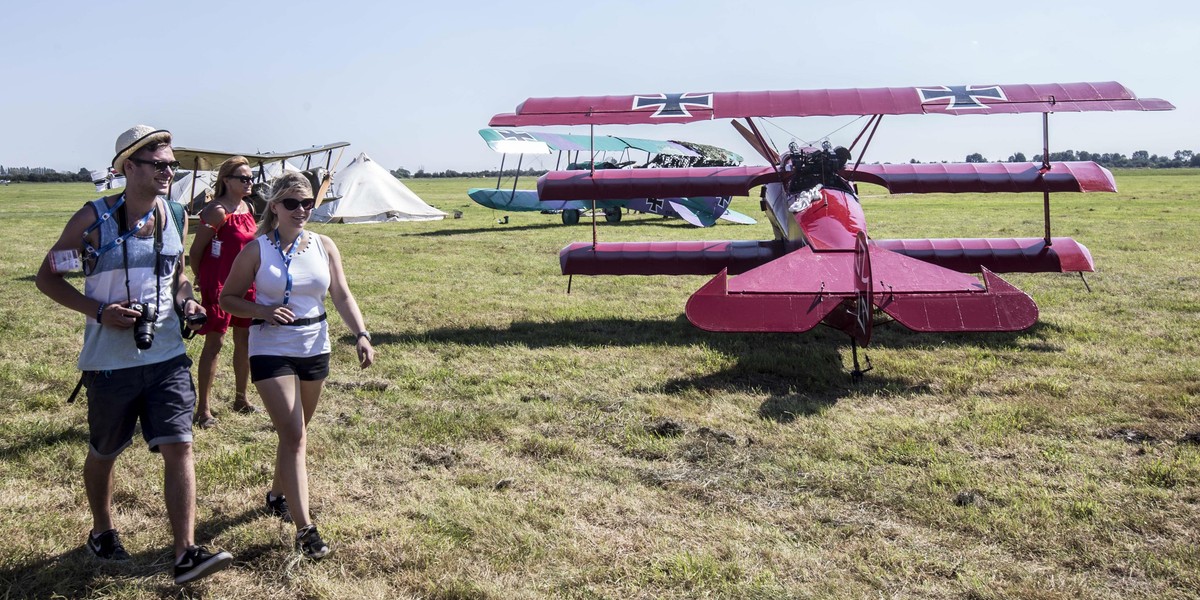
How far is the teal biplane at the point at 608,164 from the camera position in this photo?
20672 mm

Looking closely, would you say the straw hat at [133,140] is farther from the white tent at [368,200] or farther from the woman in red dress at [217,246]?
the white tent at [368,200]

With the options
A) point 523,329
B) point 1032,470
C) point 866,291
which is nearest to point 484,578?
point 1032,470

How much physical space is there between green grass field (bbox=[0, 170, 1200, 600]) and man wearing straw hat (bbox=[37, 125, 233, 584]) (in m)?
0.47

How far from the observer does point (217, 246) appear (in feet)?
16.2

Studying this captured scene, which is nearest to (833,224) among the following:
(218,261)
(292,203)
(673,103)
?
(673,103)

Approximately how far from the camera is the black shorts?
10.7ft

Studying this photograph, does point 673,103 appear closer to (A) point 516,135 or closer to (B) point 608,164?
(A) point 516,135

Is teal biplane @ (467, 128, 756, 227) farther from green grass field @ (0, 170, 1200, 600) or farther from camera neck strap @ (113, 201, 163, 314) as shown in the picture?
camera neck strap @ (113, 201, 163, 314)

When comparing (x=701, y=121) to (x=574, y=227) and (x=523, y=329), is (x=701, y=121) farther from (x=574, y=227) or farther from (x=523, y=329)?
(x=574, y=227)

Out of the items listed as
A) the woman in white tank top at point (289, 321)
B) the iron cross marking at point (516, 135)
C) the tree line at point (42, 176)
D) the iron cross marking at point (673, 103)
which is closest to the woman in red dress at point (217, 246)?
the woman in white tank top at point (289, 321)

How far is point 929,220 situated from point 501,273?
13.6 meters

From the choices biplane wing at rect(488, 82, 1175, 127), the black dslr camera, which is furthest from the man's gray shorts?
biplane wing at rect(488, 82, 1175, 127)

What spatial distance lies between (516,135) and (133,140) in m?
18.6

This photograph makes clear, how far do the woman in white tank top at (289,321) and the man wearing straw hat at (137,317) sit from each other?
241 mm
